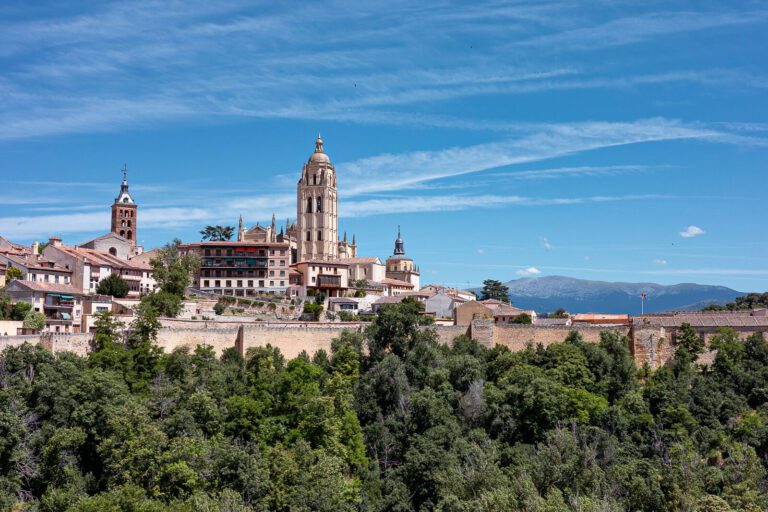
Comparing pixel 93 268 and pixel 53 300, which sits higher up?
pixel 93 268

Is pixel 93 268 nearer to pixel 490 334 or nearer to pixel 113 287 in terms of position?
pixel 113 287

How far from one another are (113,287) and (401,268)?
66.9m

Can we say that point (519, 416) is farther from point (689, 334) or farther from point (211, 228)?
point (211, 228)

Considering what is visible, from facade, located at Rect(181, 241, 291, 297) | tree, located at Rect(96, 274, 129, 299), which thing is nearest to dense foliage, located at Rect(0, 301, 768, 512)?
tree, located at Rect(96, 274, 129, 299)

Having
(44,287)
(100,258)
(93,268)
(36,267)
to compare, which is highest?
(100,258)

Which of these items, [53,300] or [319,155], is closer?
[53,300]

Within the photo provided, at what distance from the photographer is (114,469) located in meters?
41.5

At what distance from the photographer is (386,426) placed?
5100 centimetres

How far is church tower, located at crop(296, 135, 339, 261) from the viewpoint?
11044cm

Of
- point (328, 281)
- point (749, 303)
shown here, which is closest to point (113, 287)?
point (328, 281)

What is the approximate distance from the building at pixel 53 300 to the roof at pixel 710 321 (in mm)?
39462

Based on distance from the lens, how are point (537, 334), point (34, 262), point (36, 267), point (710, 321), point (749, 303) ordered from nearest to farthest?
point (710, 321), point (537, 334), point (36, 267), point (34, 262), point (749, 303)

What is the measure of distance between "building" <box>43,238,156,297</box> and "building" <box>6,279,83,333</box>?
2965 mm

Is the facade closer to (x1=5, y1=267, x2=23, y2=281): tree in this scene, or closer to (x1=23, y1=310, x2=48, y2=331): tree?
(x1=5, y1=267, x2=23, y2=281): tree
